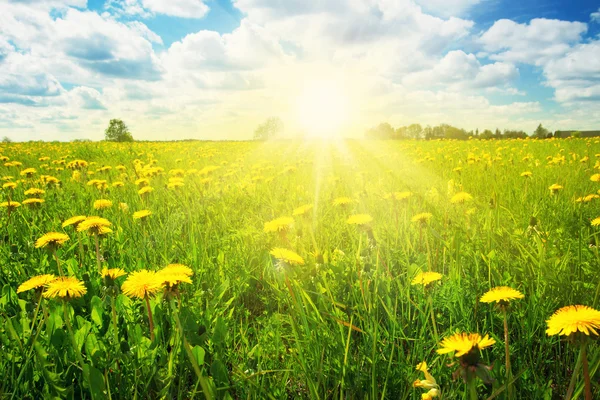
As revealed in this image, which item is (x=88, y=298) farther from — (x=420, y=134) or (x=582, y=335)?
(x=420, y=134)

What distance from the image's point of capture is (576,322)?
85 cm

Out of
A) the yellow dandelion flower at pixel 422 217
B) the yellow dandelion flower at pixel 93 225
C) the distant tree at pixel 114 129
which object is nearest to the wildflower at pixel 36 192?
the yellow dandelion flower at pixel 93 225

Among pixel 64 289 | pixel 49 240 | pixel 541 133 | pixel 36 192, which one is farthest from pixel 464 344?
pixel 541 133

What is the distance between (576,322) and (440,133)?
52.5 metres

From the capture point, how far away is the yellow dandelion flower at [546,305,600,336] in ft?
2.74

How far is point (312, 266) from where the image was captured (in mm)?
2020

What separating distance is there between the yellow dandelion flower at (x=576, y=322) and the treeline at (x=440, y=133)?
2918 centimetres

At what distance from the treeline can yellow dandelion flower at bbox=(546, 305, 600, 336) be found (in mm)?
29180

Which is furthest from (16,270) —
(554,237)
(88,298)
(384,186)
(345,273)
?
(384,186)

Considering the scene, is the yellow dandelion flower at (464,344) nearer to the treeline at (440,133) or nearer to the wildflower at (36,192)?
→ the wildflower at (36,192)

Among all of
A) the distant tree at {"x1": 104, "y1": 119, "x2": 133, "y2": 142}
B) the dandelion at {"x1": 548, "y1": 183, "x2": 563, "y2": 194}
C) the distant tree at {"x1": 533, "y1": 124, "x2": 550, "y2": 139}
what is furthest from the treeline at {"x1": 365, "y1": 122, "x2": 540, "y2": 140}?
the distant tree at {"x1": 104, "y1": 119, "x2": 133, "y2": 142}

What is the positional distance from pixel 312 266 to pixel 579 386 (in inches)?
49.3

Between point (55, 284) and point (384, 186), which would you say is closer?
point (55, 284)

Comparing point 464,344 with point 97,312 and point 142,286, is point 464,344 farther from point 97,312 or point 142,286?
point 97,312
